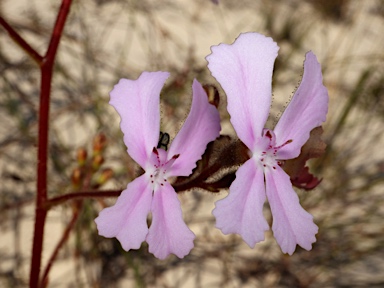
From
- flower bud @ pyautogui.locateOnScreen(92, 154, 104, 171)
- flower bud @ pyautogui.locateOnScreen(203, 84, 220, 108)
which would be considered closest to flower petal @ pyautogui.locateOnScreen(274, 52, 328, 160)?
flower bud @ pyautogui.locateOnScreen(203, 84, 220, 108)

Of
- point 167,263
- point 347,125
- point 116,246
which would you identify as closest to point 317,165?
point 347,125

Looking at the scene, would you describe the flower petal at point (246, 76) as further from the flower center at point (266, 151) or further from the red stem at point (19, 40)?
the red stem at point (19, 40)

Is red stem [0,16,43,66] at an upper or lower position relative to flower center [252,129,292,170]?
upper

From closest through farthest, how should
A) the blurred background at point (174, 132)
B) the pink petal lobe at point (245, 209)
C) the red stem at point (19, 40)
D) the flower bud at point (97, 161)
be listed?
the pink petal lobe at point (245, 209) < the red stem at point (19, 40) < the flower bud at point (97, 161) < the blurred background at point (174, 132)

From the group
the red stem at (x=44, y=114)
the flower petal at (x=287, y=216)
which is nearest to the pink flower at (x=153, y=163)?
the flower petal at (x=287, y=216)

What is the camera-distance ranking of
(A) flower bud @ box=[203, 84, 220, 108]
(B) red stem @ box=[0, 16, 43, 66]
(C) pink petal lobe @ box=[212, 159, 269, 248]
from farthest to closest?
(B) red stem @ box=[0, 16, 43, 66] < (A) flower bud @ box=[203, 84, 220, 108] < (C) pink petal lobe @ box=[212, 159, 269, 248]

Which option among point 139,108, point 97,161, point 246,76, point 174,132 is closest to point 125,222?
point 139,108

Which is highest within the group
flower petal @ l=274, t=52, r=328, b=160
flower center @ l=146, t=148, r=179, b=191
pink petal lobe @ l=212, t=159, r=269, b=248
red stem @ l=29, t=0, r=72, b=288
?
red stem @ l=29, t=0, r=72, b=288

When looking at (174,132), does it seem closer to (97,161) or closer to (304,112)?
(97,161)

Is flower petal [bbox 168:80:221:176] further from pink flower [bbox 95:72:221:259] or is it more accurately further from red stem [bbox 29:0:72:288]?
red stem [bbox 29:0:72:288]

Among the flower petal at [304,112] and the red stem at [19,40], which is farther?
the red stem at [19,40]
